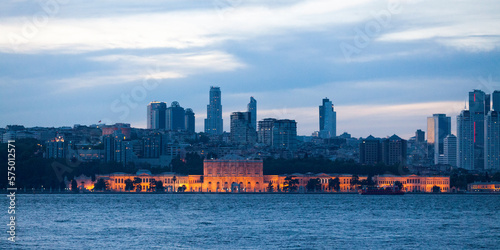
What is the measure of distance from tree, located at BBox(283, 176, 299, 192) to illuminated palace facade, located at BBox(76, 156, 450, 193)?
2.66 feet

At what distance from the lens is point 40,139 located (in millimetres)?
181500

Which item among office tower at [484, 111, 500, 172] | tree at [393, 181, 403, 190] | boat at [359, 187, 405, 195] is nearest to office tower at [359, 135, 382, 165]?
office tower at [484, 111, 500, 172]

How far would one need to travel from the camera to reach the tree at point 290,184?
137 metres

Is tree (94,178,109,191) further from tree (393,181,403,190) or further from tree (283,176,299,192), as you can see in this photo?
tree (393,181,403,190)

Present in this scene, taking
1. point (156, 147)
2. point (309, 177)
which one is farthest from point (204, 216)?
point (156, 147)

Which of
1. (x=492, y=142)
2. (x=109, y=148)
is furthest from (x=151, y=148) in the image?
(x=492, y=142)

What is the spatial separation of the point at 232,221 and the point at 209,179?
79422mm

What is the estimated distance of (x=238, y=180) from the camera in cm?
14562

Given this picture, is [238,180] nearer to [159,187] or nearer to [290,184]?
[290,184]

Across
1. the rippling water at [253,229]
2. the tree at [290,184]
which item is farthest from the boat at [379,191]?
the rippling water at [253,229]

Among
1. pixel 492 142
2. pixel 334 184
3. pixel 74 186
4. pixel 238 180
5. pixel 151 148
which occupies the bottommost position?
pixel 74 186

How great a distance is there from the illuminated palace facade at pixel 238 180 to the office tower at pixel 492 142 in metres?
42.5

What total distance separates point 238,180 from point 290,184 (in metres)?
11.8

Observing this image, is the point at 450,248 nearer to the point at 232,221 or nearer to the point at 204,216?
the point at 232,221
